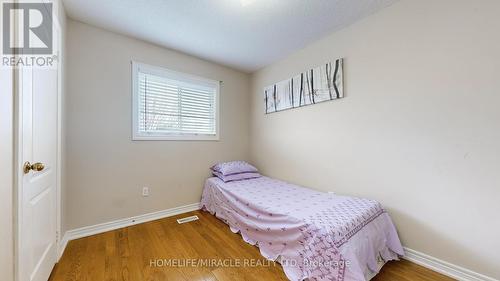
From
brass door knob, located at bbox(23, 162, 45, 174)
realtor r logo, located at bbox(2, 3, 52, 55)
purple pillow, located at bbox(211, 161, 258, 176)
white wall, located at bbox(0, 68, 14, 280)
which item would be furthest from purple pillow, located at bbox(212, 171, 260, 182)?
realtor r logo, located at bbox(2, 3, 52, 55)

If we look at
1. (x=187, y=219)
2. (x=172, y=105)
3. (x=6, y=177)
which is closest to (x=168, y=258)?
(x=187, y=219)

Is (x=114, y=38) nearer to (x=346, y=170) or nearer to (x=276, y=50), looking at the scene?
(x=276, y=50)

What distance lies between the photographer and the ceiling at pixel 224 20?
185cm

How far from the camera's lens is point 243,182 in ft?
9.36

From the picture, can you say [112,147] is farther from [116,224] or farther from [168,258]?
[168,258]

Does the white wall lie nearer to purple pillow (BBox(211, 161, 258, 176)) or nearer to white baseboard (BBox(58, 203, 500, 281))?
white baseboard (BBox(58, 203, 500, 281))

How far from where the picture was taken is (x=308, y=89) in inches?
102

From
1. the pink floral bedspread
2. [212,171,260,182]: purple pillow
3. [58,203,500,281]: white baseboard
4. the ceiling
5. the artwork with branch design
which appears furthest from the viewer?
[212,171,260,182]: purple pillow

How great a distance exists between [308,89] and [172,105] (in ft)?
6.42

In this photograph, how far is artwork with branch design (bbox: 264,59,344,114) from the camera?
89.4 inches

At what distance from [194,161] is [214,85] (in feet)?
4.29

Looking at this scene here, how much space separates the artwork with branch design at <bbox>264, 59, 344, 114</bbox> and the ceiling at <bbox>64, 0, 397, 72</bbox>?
439 millimetres

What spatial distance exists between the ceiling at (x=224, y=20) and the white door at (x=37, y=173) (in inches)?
25.7

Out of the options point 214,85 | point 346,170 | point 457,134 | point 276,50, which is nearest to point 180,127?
point 214,85
